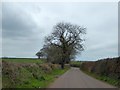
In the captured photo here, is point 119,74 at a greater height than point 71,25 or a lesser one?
lesser

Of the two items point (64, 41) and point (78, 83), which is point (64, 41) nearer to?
point (64, 41)

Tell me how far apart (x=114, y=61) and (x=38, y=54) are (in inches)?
4307

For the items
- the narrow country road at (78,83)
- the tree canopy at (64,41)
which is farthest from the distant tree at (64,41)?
the narrow country road at (78,83)

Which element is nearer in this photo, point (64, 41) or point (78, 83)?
point (78, 83)

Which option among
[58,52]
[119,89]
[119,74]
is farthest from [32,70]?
[58,52]

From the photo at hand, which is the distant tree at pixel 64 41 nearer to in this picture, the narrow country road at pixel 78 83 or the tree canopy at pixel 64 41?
the tree canopy at pixel 64 41

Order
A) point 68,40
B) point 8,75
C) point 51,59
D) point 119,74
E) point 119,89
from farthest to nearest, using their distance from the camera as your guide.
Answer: point 51,59
point 68,40
point 119,74
point 119,89
point 8,75

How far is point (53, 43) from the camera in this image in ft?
247

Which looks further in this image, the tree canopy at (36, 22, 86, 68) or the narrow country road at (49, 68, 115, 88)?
the tree canopy at (36, 22, 86, 68)

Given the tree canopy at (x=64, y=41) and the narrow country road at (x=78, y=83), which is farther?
the tree canopy at (x=64, y=41)

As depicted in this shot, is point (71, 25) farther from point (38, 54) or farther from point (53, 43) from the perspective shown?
point (38, 54)

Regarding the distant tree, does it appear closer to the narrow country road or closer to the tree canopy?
the tree canopy

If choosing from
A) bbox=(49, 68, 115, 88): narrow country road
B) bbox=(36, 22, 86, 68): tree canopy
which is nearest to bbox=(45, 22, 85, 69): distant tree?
bbox=(36, 22, 86, 68): tree canopy

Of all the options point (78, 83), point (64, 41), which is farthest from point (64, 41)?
point (78, 83)
